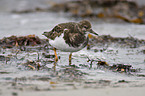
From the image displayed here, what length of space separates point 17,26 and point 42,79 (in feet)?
28.9

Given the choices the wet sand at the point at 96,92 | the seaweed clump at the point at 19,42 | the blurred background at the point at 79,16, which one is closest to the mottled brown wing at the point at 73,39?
the wet sand at the point at 96,92

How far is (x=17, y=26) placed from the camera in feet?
43.8

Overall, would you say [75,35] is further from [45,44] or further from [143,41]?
[143,41]

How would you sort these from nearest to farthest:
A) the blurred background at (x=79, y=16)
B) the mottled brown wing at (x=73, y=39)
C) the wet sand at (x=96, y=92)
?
the wet sand at (x=96, y=92) → the mottled brown wing at (x=73, y=39) → the blurred background at (x=79, y=16)

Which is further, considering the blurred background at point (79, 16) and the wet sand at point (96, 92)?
the blurred background at point (79, 16)

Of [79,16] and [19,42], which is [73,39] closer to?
[19,42]

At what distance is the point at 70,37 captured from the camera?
6.05 m

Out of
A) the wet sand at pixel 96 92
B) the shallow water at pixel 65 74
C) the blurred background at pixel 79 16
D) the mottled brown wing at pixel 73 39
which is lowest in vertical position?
the wet sand at pixel 96 92

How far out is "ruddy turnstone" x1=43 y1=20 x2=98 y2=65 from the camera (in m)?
6.03

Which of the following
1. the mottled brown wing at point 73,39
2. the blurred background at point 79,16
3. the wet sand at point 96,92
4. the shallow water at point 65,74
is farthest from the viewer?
the blurred background at point 79,16

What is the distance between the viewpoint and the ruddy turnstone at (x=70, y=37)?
6.03 meters

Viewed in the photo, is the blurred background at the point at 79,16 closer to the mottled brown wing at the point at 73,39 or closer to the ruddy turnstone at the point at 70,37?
the ruddy turnstone at the point at 70,37

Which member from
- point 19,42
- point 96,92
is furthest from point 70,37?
point 19,42

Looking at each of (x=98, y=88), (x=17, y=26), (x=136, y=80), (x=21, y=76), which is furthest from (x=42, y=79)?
(x=17, y=26)
